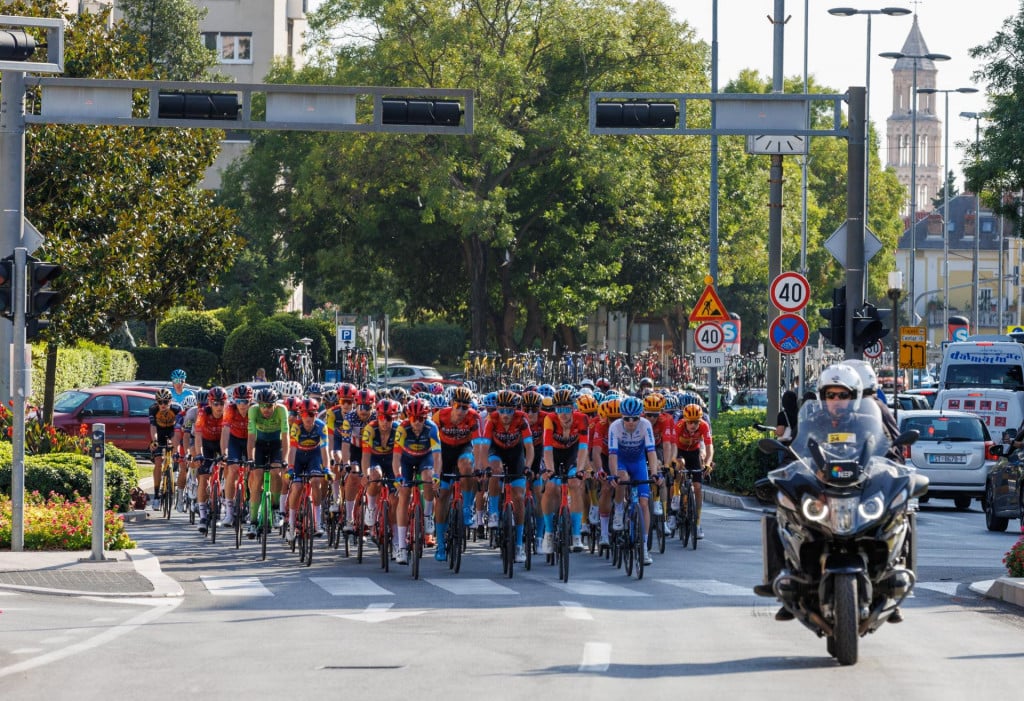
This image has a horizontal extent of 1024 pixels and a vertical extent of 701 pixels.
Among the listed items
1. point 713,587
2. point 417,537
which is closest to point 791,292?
point 713,587

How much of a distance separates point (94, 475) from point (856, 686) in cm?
934

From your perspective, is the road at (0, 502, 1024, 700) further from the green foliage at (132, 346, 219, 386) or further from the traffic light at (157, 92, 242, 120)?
the green foliage at (132, 346, 219, 386)

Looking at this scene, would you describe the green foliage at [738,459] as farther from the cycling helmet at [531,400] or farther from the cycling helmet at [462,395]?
the cycling helmet at [462,395]

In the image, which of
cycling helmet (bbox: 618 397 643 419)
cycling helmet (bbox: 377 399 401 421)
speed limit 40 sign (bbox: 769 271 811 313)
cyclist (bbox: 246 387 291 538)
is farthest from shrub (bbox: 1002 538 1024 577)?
speed limit 40 sign (bbox: 769 271 811 313)

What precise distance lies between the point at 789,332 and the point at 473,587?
36.0ft

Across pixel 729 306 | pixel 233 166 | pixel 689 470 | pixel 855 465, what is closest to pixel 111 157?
pixel 689 470

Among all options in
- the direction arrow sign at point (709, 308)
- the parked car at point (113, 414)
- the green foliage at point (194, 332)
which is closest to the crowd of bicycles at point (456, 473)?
the direction arrow sign at point (709, 308)

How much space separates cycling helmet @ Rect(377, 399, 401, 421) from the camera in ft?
58.7

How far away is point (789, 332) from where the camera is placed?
86.8ft

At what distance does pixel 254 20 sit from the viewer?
93.1 meters

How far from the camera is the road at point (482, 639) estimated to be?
33.9 ft

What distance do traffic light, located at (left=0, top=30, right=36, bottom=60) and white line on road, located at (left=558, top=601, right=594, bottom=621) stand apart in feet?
25.8

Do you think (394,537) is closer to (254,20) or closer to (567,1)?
(567,1)

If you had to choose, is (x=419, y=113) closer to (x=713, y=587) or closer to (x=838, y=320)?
(x=838, y=320)
